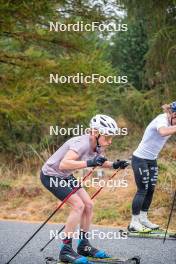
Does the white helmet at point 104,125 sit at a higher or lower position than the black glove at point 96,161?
higher

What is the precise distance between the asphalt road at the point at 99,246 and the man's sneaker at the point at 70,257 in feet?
1.69

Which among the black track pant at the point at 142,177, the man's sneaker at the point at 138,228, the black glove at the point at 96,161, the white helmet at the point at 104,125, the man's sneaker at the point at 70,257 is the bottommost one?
the man's sneaker at the point at 138,228

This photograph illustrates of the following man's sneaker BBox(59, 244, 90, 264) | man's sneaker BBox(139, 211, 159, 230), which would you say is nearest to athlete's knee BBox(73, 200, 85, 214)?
man's sneaker BBox(59, 244, 90, 264)

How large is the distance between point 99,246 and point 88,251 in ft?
4.29

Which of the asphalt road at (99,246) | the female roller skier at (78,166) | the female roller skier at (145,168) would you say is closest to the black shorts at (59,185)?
the female roller skier at (78,166)

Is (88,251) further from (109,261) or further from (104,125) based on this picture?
(104,125)

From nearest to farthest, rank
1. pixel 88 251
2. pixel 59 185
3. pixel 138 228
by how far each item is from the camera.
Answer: pixel 59 185
pixel 88 251
pixel 138 228

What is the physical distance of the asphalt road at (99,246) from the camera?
671cm

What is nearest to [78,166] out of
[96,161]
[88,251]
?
[96,161]

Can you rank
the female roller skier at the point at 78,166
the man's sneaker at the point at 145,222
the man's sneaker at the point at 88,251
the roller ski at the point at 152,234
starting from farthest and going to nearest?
1. the man's sneaker at the point at 145,222
2. the roller ski at the point at 152,234
3. the man's sneaker at the point at 88,251
4. the female roller skier at the point at 78,166

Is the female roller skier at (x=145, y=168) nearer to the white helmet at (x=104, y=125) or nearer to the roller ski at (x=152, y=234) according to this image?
the roller ski at (x=152, y=234)

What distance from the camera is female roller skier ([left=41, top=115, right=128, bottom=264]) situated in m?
5.84

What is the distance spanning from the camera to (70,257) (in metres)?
5.98

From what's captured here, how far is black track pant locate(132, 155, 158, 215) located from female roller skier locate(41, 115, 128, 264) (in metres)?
2.01
